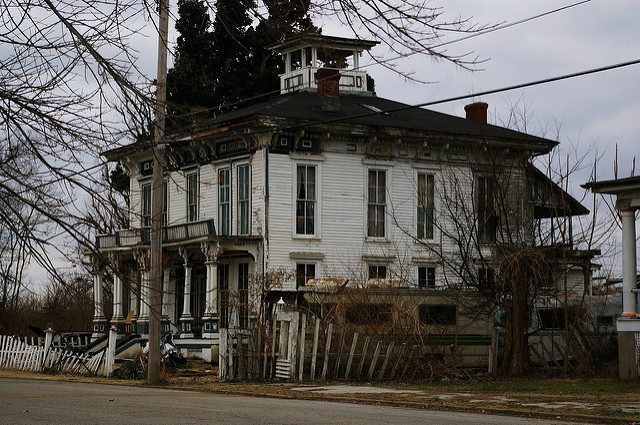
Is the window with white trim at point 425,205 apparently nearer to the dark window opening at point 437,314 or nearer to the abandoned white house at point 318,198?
the abandoned white house at point 318,198

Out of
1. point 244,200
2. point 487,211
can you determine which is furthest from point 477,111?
point 244,200

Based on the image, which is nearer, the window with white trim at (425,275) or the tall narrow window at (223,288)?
the tall narrow window at (223,288)

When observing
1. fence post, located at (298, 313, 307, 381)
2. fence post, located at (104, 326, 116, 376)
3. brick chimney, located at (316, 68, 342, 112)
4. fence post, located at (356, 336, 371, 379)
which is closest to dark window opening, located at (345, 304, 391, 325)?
fence post, located at (356, 336, 371, 379)

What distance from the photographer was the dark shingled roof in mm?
33503

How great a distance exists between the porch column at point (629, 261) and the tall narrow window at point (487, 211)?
507 centimetres

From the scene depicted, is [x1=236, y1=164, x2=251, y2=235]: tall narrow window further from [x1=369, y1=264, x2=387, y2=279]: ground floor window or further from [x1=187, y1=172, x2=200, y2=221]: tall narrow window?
[x1=369, y1=264, x2=387, y2=279]: ground floor window

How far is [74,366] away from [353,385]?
1027 centimetres

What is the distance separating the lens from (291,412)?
14.8m

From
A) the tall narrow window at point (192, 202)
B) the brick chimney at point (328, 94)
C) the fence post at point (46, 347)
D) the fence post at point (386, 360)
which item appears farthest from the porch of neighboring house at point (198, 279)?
the fence post at point (386, 360)

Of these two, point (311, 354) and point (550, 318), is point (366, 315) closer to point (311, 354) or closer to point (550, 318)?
point (311, 354)

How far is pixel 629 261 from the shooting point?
23406 millimetres

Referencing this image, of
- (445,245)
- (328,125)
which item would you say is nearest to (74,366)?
(328,125)

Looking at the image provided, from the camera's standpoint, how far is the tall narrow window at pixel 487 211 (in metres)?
28.7

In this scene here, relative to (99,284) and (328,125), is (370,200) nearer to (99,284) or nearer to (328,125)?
(328,125)
